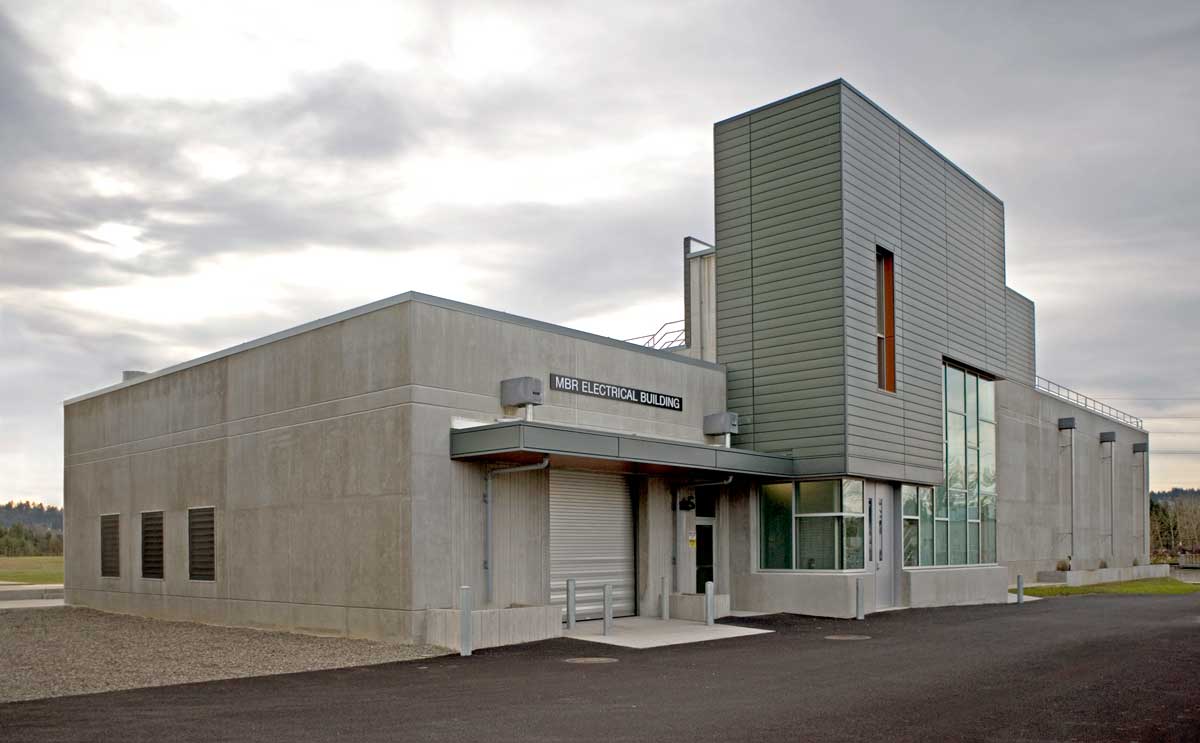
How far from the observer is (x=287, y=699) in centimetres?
1147

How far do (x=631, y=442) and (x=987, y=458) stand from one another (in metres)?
16.0

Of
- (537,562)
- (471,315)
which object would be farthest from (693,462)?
(471,315)

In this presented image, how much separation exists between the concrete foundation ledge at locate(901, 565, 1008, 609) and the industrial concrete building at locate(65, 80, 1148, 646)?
0.25 feet

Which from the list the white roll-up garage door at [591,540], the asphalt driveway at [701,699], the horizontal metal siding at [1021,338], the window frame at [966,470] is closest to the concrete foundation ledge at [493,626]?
the asphalt driveway at [701,699]

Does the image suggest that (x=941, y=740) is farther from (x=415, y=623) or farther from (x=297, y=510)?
(x=297, y=510)

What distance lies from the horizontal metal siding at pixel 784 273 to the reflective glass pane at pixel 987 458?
926 centimetres

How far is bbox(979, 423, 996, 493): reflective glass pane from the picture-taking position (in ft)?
99.9

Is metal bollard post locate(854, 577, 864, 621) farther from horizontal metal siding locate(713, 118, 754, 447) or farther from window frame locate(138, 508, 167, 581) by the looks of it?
window frame locate(138, 508, 167, 581)

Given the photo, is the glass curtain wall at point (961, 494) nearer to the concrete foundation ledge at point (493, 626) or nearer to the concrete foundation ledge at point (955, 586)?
the concrete foundation ledge at point (955, 586)

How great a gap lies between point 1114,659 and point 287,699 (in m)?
11.4

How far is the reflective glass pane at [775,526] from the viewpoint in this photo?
2403 cm

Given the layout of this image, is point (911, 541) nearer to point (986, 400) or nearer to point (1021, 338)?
point (986, 400)

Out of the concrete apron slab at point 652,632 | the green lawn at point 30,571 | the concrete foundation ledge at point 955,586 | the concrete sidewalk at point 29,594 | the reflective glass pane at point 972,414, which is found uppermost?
the reflective glass pane at point 972,414

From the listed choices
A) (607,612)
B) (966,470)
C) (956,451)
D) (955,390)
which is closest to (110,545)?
(607,612)
